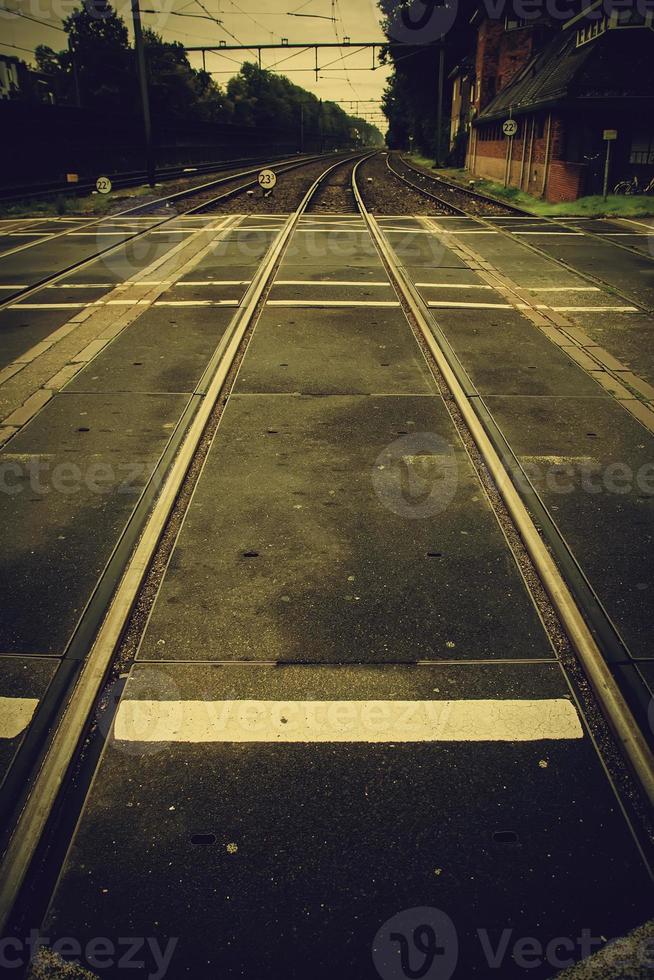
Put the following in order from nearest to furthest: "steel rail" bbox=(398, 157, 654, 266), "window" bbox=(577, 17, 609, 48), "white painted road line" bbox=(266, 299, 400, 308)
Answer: "white painted road line" bbox=(266, 299, 400, 308) < "steel rail" bbox=(398, 157, 654, 266) < "window" bbox=(577, 17, 609, 48)

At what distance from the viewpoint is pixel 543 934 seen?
2.21 m

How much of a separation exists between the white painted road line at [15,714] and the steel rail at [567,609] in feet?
8.14

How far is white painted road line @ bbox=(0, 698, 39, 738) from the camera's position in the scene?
298 cm

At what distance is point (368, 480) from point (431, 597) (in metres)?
1.54

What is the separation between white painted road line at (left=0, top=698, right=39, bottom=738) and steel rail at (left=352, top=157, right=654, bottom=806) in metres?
2.48

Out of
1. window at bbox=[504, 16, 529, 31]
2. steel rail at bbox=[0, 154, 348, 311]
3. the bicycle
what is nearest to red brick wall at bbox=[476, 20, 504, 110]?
window at bbox=[504, 16, 529, 31]

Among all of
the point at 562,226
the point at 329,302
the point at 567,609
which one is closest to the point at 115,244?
the point at 329,302

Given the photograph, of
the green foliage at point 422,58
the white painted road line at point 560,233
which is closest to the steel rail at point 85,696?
the white painted road line at point 560,233

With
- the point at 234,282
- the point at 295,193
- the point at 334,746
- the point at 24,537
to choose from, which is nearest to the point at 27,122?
the point at 295,193

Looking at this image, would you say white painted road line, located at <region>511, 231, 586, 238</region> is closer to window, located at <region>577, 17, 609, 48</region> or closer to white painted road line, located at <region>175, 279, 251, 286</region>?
white painted road line, located at <region>175, 279, 251, 286</region>

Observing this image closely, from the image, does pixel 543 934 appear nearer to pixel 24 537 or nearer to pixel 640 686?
pixel 640 686

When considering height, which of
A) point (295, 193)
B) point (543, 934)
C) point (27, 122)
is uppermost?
point (27, 122)

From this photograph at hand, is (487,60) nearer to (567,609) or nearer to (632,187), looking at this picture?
(632,187)

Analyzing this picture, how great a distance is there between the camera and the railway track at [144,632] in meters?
2.54
